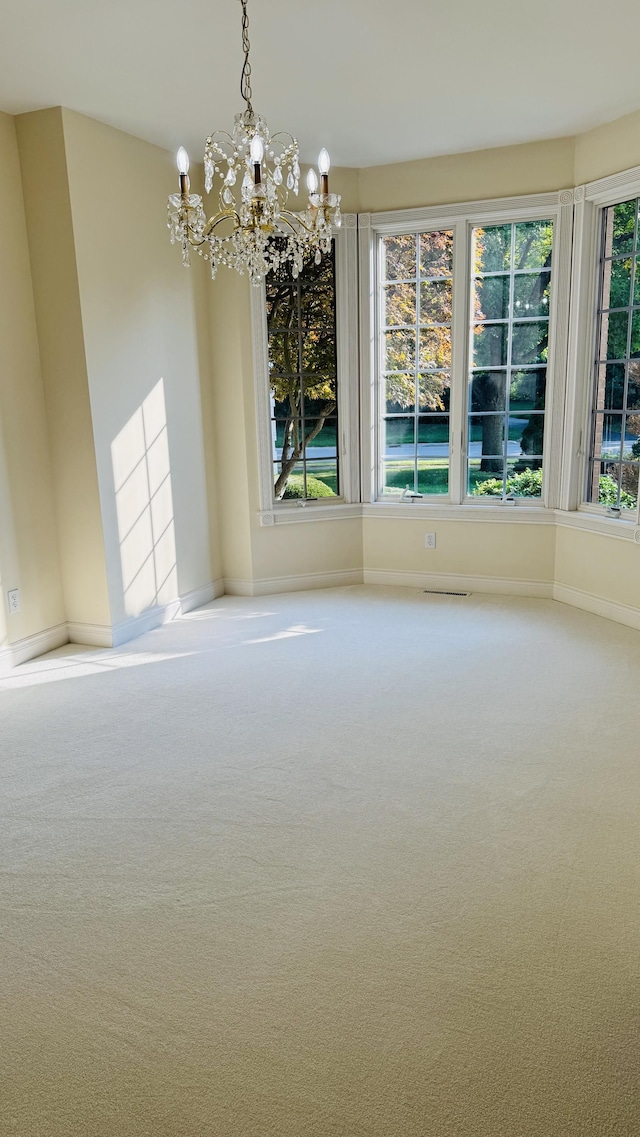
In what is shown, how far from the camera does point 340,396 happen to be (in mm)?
5668

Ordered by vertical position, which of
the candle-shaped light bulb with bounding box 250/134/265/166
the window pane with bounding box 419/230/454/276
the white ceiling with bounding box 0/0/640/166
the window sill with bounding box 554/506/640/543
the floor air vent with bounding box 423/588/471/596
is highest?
the white ceiling with bounding box 0/0/640/166

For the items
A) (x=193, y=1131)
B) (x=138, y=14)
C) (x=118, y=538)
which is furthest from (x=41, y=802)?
(x=138, y=14)

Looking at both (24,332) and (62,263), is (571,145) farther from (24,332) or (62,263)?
(24,332)

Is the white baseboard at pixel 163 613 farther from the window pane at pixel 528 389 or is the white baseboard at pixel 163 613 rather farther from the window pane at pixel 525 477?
the window pane at pixel 528 389

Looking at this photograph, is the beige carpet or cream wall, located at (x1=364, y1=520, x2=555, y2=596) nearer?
the beige carpet

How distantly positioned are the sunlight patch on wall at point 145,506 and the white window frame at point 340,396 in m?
0.75

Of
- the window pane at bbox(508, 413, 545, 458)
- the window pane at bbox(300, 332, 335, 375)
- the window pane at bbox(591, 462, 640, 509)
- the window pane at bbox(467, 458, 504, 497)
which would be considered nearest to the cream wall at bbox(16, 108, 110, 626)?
the window pane at bbox(300, 332, 335, 375)

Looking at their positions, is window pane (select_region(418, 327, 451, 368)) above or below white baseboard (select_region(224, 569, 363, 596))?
above

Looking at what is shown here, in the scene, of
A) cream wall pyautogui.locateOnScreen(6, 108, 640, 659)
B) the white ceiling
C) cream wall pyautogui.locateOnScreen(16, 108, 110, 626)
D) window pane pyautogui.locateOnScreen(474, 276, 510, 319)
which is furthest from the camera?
window pane pyautogui.locateOnScreen(474, 276, 510, 319)

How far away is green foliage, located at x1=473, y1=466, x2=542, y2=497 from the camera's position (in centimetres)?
550

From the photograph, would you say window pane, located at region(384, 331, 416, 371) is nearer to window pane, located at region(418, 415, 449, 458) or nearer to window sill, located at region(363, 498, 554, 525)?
window pane, located at region(418, 415, 449, 458)

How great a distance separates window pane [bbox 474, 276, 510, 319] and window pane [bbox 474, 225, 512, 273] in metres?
0.07

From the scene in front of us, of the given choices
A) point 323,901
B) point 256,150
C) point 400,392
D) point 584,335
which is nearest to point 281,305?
point 400,392

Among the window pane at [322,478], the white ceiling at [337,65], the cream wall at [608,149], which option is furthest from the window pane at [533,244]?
the window pane at [322,478]
